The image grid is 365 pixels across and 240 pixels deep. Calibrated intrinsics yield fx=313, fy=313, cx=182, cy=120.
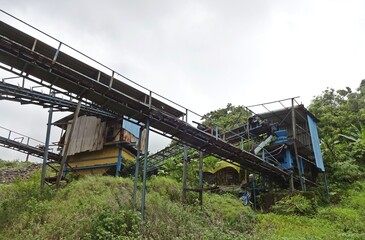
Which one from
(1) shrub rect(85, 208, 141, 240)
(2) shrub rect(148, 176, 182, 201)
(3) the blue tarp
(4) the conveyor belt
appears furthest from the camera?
(3) the blue tarp

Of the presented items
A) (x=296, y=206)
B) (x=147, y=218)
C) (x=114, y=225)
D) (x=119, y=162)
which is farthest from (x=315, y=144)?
(x=114, y=225)

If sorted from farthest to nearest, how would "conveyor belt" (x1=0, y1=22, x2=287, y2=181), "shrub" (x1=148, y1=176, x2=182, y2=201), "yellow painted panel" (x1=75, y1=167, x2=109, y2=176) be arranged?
"yellow painted panel" (x1=75, y1=167, x2=109, y2=176), "shrub" (x1=148, y1=176, x2=182, y2=201), "conveyor belt" (x1=0, y1=22, x2=287, y2=181)

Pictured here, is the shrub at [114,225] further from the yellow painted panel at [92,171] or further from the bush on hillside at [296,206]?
the yellow painted panel at [92,171]

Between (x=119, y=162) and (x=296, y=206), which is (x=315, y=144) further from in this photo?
(x=119, y=162)

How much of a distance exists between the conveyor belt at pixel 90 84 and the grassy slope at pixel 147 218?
10.3 feet

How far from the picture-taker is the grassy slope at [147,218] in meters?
9.49

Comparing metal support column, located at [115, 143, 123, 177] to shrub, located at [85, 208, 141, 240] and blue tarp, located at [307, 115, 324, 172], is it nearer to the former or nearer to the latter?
shrub, located at [85, 208, 141, 240]

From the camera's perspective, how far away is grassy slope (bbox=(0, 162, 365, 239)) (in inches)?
374

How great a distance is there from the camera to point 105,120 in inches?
876

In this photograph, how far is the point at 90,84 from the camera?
10742mm

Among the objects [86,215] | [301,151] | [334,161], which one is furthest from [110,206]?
[334,161]

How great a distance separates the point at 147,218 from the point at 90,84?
511cm

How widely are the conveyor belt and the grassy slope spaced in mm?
3131

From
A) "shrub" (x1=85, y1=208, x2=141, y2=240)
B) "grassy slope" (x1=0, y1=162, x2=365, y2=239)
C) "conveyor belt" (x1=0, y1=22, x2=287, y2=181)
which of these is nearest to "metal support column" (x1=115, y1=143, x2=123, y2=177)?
"grassy slope" (x1=0, y1=162, x2=365, y2=239)
